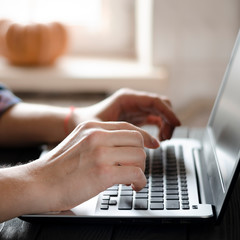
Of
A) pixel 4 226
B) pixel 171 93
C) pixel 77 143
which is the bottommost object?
pixel 171 93

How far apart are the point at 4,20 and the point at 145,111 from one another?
3.02 ft

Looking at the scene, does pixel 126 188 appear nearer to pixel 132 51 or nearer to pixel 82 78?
pixel 82 78

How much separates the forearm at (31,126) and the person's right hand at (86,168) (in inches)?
11.3

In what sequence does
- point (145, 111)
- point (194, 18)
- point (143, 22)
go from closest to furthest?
point (145, 111)
point (194, 18)
point (143, 22)

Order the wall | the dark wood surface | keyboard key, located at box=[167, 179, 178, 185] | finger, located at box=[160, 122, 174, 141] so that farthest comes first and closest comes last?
the wall, finger, located at box=[160, 122, 174, 141], keyboard key, located at box=[167, 179, 178, 185], the dark wood surface

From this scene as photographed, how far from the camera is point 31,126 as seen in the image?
950mm

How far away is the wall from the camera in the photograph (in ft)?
5.05

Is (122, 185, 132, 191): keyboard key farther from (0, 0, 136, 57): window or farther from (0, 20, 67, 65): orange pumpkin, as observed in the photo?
(0, 0, 136, 57): window

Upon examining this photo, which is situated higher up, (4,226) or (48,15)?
(48,15)

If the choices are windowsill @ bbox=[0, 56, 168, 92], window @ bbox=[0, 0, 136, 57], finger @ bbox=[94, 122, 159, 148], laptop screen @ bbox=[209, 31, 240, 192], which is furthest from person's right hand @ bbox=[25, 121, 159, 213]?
window @ bbox=[0, 0, 136, 57]

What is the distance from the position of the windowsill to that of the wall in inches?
2.9

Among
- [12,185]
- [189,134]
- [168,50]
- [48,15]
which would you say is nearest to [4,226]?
[12,185]

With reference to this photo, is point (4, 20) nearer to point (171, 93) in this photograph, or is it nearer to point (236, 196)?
point (171, 93)

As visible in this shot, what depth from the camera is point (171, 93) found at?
1.68m
